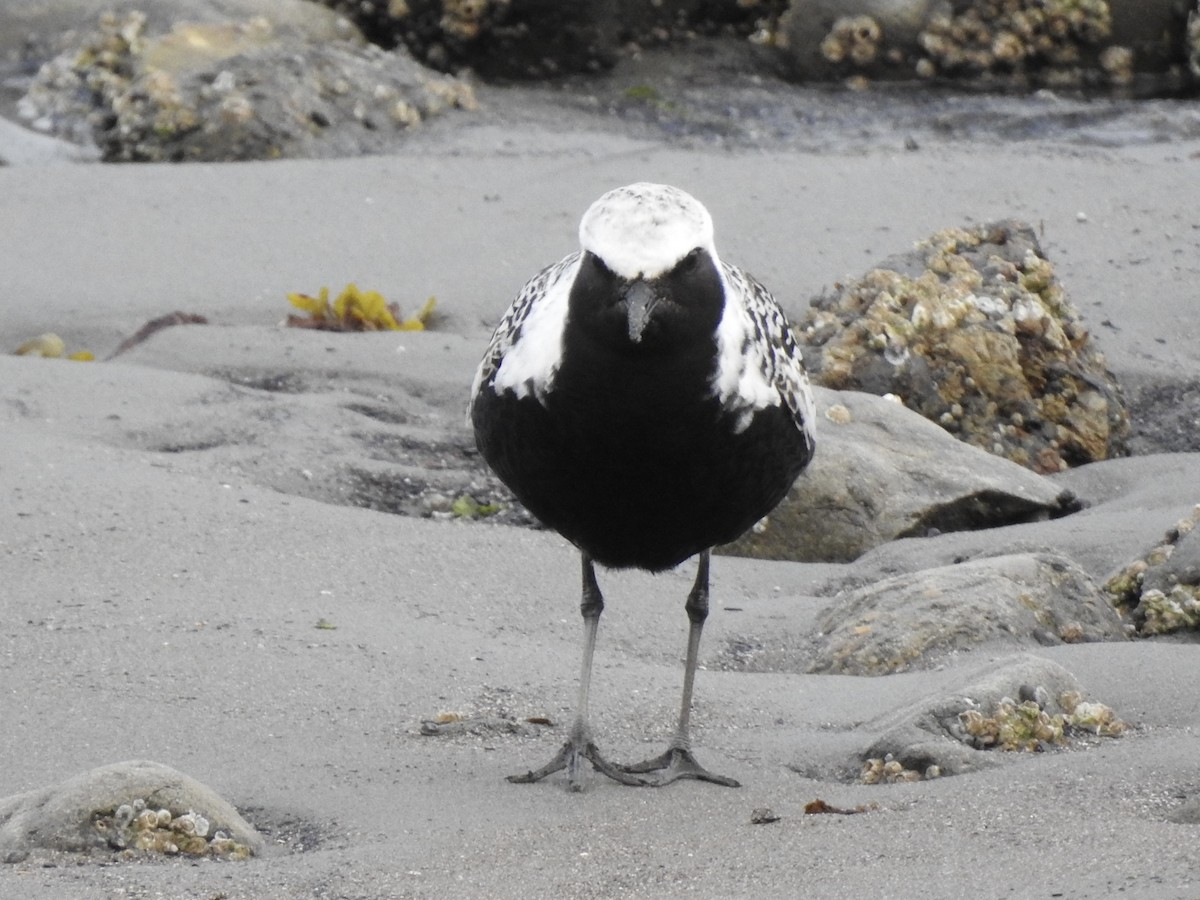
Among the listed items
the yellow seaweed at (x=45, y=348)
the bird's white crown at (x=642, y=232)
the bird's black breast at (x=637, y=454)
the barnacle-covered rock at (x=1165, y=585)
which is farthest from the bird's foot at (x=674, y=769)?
the yellow seaweed at (x=45, y=348)

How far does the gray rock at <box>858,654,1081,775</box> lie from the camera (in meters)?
4.20

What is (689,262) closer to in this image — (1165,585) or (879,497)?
(1165,585)

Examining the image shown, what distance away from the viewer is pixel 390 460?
6.75 m

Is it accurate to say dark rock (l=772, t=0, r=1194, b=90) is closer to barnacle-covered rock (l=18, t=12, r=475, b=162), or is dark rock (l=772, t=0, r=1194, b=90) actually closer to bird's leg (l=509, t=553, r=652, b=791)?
barnacle-covered rock (l=18, t=12, r=475, b=162)

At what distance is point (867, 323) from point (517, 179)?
3268 millimetres

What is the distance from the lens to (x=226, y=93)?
10.6m

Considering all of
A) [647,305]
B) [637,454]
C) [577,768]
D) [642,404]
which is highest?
[647,305]

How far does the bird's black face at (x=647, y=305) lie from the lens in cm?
389

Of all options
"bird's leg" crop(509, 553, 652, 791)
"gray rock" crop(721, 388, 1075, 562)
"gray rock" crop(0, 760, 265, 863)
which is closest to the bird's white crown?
"bird's leg" crop(509, 553, 652, 791)

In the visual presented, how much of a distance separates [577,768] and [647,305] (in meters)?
1.30

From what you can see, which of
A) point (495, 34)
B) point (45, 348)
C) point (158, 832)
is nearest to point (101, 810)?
point (158, 832)

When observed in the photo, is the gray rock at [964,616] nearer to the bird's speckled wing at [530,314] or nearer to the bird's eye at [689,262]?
the bird's speckled wing at [530,314]

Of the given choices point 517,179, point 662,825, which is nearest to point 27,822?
point 662,825

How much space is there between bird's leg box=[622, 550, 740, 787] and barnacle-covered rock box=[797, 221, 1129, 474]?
245 cm
